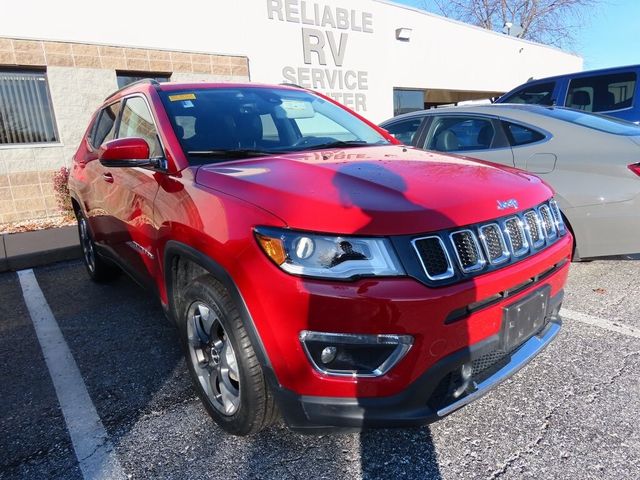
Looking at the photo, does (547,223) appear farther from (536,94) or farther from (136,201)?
(536,94)

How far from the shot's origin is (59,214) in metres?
8.16

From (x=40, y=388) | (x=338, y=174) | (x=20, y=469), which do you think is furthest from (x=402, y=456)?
(x=40, y=388)

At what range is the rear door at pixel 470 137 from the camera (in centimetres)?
422

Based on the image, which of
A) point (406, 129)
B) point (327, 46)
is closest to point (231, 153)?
point (406, 129)

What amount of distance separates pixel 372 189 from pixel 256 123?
1.35 m

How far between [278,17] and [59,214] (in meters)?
6.17

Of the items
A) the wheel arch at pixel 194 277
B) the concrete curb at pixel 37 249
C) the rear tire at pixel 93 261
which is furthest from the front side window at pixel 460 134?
the concrete curb at pixel 37 249

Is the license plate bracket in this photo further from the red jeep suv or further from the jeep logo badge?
the jeep logo badge

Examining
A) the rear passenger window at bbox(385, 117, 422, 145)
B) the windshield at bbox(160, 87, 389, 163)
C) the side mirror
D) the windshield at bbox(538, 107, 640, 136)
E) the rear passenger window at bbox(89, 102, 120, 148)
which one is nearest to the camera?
the side mirror

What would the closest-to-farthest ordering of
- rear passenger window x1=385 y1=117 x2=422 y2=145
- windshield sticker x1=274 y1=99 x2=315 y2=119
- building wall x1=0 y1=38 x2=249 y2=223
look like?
windshield sticker x1=274 y1=99 x2=315 y2=119 → rear passenger window x1=385 y1=117 x2=422 y2=145 → building wall x1=0 y1=38 x2=249 y2=223

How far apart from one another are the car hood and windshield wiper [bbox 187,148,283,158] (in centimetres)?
11

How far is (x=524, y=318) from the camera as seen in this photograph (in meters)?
1.95

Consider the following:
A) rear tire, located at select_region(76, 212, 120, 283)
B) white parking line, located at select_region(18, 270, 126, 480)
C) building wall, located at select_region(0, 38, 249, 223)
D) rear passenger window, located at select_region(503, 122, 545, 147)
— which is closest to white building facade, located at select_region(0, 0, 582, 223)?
building wall, located at select_region(0, 38, 249, 223)

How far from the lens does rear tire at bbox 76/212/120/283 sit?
435 centimetres
